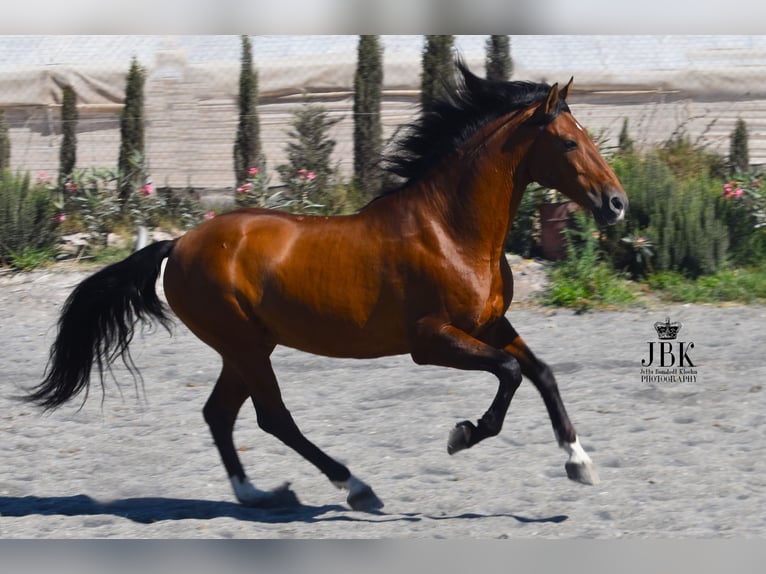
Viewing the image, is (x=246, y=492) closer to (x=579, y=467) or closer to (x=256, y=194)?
(x=579, y=467)

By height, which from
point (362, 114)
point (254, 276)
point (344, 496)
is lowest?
point (344, 496)

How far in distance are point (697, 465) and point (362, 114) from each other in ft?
23.4

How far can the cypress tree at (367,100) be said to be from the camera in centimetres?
1157

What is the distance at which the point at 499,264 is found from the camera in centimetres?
482

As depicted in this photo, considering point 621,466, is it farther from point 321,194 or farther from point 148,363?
point 321,194

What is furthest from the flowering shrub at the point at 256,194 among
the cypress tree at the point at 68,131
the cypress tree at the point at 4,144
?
the cypress tree at the point at 4,144

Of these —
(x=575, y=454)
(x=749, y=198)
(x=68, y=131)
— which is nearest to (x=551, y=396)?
(x=575, y=454)

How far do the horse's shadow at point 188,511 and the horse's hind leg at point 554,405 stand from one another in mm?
210

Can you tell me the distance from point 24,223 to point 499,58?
5011 mm

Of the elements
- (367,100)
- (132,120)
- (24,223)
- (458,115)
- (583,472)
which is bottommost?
(583,472)

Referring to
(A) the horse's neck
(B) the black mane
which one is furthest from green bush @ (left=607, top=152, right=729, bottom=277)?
(A) the horse's neck

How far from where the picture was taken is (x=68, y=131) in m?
12.0

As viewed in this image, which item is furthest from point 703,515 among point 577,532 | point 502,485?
point 502,485

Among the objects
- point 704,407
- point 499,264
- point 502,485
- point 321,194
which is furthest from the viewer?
point 321,194
